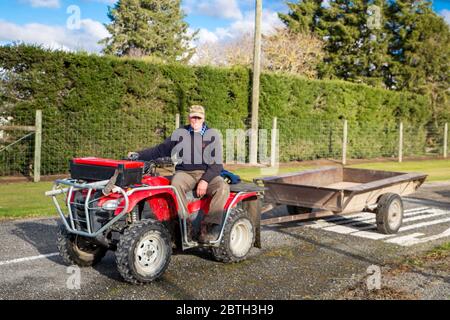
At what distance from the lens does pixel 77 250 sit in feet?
19.2

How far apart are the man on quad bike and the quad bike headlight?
818 mm

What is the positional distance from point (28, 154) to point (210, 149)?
9.05 meters

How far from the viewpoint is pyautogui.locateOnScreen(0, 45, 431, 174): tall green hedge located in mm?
13633

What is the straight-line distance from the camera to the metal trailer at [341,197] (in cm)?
755

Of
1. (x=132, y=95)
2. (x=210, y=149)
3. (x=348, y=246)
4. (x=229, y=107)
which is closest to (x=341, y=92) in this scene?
(x=229, y=107)

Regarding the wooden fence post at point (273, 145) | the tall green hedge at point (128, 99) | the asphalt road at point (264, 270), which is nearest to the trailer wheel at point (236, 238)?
the asphalt road at point (264, 270)

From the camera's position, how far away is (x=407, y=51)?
34.1 m

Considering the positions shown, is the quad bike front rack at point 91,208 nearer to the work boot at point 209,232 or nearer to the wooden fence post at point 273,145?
the work boot at point 209,232

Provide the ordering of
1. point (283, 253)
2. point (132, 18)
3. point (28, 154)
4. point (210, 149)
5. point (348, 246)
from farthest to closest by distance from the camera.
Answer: point (132, 18) → point (28, 154) → point (348, 246) → point (283, 253) → point (210, 149)

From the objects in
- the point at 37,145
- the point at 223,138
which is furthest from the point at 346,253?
the point at 223,138

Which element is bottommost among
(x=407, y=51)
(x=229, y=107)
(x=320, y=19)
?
(x=229, y=107)

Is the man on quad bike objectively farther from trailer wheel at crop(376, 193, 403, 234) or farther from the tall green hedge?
the tall green hedge

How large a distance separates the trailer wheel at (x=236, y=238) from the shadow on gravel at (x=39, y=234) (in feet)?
6.44
